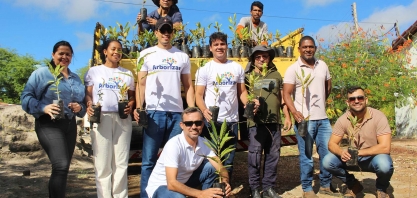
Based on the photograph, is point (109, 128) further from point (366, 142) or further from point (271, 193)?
point (366, 142)

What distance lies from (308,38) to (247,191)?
87.4 inches

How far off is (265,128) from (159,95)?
132cm

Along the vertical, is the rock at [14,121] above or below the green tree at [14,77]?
below

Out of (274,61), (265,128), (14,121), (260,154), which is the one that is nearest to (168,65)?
(265,128)

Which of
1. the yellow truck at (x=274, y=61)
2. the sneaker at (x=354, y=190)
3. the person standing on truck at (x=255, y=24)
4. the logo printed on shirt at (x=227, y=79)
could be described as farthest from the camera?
the person standing on truck at (x=255, y=24)

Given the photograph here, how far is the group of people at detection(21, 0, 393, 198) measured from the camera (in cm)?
369

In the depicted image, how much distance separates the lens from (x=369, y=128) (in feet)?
14.4

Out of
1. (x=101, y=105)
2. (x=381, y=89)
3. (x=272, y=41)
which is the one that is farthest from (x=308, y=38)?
(x=381, y=89)

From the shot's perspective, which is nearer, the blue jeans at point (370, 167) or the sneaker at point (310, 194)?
the blue jeans at point (370, 167)

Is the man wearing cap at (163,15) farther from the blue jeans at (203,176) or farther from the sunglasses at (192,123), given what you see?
the blue jeans at (203,176)

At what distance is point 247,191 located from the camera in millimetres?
5520

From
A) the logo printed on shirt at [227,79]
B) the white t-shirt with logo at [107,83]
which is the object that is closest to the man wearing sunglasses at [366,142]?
the logo printed on shirt at [227,79]

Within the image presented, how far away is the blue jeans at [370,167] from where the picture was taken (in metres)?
4.26

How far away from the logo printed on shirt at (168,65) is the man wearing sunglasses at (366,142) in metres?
1.92
